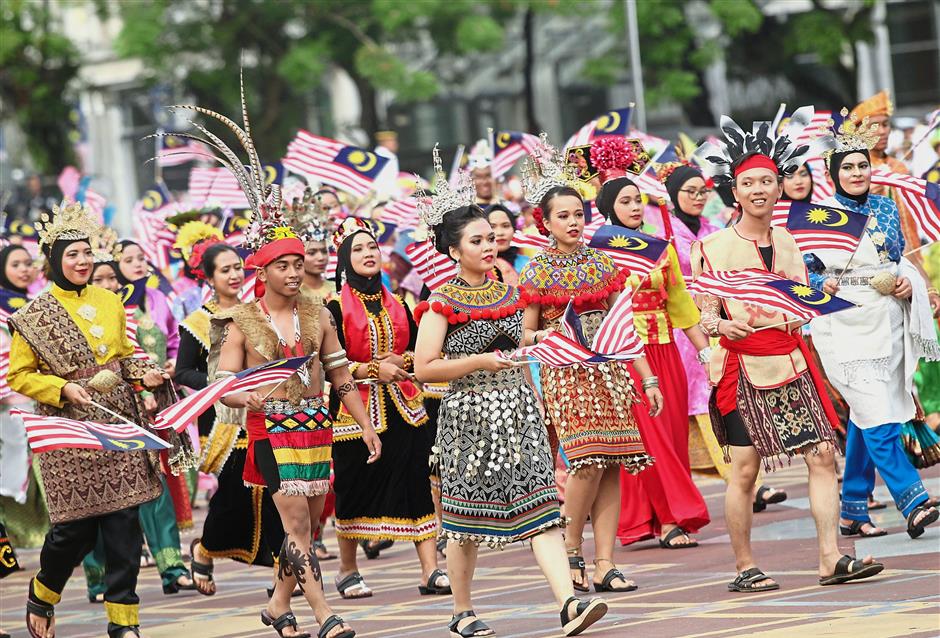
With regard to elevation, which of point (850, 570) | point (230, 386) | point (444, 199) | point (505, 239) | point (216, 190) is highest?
point (216, 190)

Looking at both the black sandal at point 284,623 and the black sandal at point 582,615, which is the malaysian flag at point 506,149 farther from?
the black sandal at point 582,615

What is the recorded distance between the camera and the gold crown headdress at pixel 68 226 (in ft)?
30.6

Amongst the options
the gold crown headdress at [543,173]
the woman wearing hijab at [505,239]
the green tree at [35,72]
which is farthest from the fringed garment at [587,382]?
the green tree at [35,72]

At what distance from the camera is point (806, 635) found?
275 inches

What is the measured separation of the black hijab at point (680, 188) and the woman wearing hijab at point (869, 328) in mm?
1694

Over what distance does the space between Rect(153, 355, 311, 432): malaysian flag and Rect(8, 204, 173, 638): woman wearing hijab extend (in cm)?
96

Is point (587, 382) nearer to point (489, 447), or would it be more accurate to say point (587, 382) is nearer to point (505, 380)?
point (505, 380)

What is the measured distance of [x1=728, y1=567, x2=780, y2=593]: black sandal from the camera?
828cm

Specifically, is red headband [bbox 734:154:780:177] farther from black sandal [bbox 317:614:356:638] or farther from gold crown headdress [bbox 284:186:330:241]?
black sandal [bbox 317:614:356:638]

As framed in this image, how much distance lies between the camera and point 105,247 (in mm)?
12289

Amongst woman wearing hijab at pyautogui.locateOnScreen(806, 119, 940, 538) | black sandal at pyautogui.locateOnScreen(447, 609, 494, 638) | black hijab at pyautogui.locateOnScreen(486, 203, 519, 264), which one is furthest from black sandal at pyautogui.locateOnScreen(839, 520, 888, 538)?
black hijab at pyautogui.locateOnScreen(486, 203, 519, 264)

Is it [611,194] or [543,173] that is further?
[611,194]

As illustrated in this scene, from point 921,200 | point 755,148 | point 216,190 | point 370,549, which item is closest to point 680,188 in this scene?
point 921,200

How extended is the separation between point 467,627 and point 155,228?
938 cm
